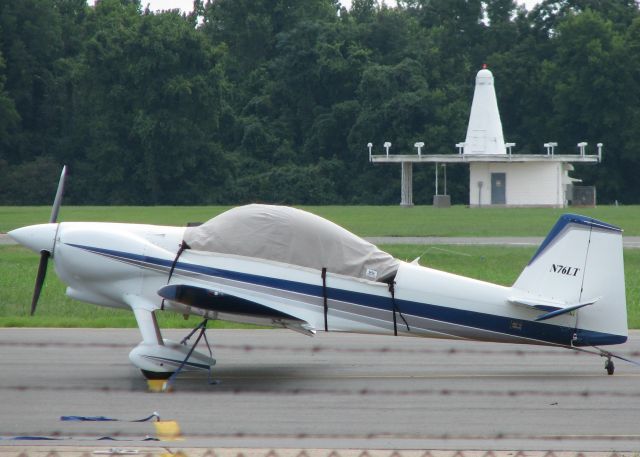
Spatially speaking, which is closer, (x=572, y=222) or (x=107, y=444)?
(x=107, y=444)

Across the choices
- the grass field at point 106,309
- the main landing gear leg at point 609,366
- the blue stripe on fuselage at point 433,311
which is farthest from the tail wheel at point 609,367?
the grass field at point 106,309

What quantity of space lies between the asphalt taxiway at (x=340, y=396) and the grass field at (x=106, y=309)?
1999mm

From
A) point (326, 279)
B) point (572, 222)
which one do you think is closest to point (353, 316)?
point (326, 279)

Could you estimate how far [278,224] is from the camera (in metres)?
11.8

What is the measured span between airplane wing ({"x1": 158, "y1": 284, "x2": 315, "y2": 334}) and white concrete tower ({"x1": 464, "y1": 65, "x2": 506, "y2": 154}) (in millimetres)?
60812

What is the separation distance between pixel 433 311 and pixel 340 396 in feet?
5.05

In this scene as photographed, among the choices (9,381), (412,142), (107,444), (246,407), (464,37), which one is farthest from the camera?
(464,37)

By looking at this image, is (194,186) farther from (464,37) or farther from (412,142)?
(464,37)

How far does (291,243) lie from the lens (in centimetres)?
1177

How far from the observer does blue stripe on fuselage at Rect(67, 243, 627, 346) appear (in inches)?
457

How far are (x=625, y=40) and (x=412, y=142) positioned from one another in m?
16.8

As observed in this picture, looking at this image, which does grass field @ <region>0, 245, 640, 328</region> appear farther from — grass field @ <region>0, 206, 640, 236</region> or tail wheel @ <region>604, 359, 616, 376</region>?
grass field @ <region>0, 206, 640, 236</region>

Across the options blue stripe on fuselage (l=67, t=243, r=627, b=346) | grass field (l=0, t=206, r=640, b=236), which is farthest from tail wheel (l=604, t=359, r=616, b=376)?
grass field (l=0, t=206, r=640, b=236)

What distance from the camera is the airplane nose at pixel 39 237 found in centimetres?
1191
